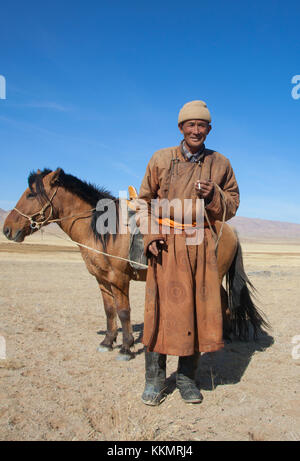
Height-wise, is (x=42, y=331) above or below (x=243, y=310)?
below

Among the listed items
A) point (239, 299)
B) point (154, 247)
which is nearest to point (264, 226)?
point (239, 299)

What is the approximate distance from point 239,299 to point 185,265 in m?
2.03

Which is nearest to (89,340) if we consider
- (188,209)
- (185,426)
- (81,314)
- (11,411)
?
Answer: (81,314)

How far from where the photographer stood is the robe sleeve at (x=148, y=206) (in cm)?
292

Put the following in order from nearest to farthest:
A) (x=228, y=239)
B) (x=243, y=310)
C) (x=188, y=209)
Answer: (x=188, y=209)
(x=228, y=239)
(x=243, y=310)

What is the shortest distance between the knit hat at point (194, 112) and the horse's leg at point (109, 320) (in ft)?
8.46

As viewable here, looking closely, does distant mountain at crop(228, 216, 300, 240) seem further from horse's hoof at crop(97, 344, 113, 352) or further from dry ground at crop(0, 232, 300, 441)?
horse's hoof at crop(97, 344, 113, 352)

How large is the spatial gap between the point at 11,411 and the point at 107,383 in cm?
98

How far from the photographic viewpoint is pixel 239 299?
459cm

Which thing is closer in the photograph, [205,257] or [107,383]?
[205,257]

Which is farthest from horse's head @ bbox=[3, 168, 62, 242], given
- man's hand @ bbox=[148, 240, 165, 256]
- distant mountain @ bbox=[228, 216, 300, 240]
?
distant mountain @ bbox=[228, 216, 300, 240]

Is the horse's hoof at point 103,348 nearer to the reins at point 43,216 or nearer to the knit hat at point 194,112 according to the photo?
the reins at point 43,216

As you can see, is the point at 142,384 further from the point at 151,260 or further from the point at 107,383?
the point at 151,260

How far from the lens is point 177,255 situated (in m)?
2.90
